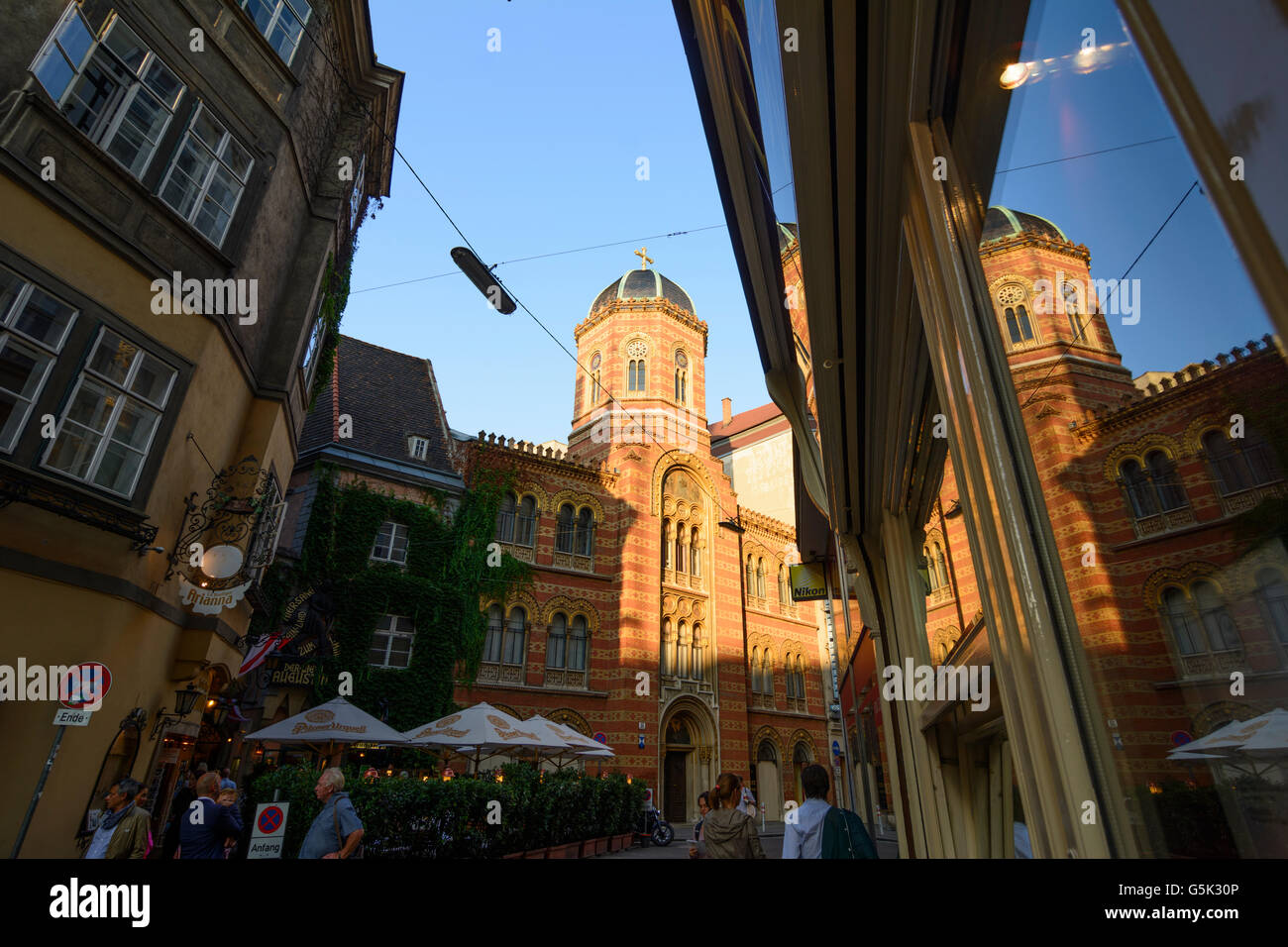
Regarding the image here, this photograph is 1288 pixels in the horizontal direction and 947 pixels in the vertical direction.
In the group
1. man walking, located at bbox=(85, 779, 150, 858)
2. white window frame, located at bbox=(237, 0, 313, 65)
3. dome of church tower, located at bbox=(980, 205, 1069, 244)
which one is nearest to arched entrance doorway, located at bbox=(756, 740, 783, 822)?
man walking, located at bbox=(85, 779, 150, 858)

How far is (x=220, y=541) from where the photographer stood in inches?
358

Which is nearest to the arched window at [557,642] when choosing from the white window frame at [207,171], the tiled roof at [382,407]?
the tiled roof at [382,407]

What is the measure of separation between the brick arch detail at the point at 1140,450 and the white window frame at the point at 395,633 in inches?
783

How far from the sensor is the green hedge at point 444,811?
9.15 meters

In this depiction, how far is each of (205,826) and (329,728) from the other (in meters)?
5.55

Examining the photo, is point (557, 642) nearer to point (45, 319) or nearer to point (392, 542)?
point (392, 542)

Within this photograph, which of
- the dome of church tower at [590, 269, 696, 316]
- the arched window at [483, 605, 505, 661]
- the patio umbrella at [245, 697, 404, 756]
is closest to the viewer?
the patio umbrella at [245, 697, 404, 756]

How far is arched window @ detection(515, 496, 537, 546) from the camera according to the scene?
23641 millimetres

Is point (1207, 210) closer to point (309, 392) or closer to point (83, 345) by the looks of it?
point (83, 345)

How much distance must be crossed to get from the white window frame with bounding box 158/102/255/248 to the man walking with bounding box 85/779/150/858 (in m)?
6.68

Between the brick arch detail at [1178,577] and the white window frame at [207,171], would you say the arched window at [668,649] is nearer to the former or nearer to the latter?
the white window frame at [207,171]

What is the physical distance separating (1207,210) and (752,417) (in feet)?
147

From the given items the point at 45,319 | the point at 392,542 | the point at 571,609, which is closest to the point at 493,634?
the point at 571,609

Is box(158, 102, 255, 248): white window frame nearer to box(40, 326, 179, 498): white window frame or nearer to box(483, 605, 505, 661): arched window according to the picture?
box(40, 326, 179, 498): white window frame
